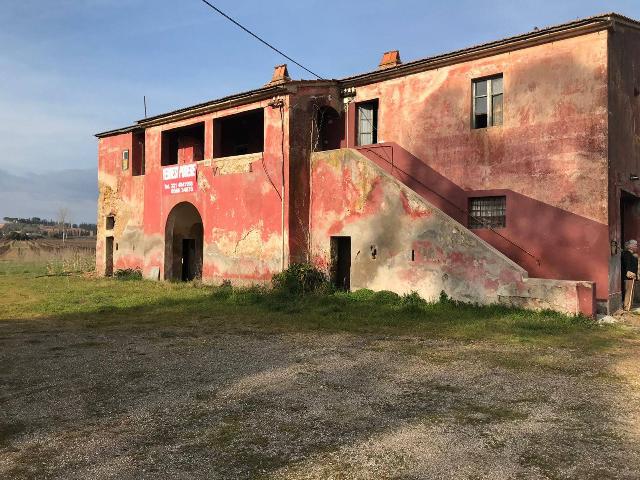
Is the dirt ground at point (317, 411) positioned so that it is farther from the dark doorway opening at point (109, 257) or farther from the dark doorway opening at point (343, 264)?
the dark doorway opening at point (109, 257)

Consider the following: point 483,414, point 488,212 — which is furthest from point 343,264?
point 483,414

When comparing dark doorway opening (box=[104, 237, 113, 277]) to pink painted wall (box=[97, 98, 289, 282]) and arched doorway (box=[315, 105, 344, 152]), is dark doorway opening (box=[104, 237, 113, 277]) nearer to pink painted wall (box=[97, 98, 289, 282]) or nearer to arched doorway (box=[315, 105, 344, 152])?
pink painted wall (box=[97, 98, 289, 282])

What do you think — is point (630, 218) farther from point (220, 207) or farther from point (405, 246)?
point (220, 207)

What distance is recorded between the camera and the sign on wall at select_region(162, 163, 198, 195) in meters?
18.4

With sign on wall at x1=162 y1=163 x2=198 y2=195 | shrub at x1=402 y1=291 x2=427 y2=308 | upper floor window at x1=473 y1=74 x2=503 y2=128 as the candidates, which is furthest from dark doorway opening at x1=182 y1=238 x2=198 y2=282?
upper floor window at x1=473 y1=74 x2=503 y2=128

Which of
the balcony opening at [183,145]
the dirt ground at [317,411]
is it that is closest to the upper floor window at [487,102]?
the dirt ground at [317,411]

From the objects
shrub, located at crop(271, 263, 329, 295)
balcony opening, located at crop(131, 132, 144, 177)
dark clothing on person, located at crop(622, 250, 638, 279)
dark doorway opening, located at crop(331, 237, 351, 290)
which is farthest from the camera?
balcony opening, located at crop(131, 132, 144, 177)

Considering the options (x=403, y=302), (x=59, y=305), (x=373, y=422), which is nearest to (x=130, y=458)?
(x=373, y=422)

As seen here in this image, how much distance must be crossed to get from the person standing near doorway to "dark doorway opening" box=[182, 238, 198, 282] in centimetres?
1550

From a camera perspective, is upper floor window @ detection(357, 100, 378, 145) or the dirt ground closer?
the dirt ground

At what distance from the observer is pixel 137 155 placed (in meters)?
22.2

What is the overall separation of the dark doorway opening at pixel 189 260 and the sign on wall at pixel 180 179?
247cm

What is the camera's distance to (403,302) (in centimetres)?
1235

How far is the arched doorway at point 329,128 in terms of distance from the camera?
16.8 metres
